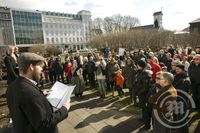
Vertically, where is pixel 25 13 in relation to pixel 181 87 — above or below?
above

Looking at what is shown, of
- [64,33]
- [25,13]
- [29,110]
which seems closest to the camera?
[29,110]

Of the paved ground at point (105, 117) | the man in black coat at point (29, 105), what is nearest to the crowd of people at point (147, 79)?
the paved ground at point (105, 117)

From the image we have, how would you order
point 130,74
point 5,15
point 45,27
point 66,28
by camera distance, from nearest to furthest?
point 130,74 < point 5,15 < point 45,27 < point 66,28

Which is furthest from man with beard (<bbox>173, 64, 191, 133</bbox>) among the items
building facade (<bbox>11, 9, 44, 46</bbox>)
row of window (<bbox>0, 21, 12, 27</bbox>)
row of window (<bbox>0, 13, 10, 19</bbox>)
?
building facade (<bbox>11, 9, 44, 46</bbox>)

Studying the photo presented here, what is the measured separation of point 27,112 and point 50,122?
0.97ft

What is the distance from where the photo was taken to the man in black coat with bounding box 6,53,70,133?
226 centimetres

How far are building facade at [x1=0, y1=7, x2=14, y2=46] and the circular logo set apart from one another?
215 feet

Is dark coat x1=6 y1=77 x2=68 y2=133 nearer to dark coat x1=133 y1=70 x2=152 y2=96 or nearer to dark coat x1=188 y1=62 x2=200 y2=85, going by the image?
dark coat x1=133 y1=70 x2=152 y2=96

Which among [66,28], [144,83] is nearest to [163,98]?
[144,83]

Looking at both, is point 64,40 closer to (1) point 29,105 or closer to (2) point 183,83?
(2) point 183,83

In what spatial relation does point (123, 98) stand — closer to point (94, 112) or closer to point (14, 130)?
point (94, 112)

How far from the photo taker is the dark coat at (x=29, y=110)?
2256 mm

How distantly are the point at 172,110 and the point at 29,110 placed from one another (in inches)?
132

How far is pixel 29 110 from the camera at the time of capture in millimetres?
2252
